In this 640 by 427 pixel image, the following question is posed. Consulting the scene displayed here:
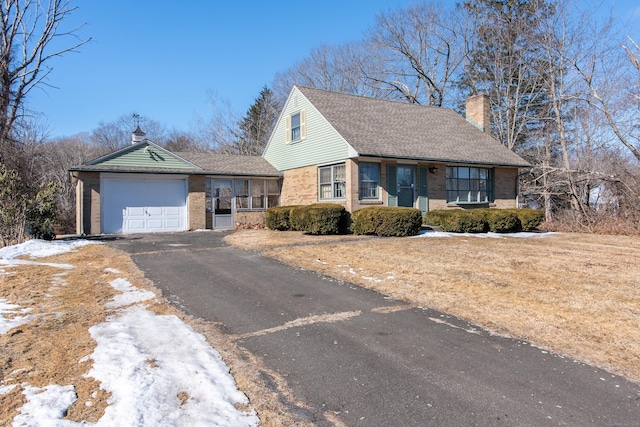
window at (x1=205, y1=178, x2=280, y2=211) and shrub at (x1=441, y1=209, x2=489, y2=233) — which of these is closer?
shrub at (x1=441, y1=209, x2=489, y2=233)

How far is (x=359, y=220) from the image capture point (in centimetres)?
1468

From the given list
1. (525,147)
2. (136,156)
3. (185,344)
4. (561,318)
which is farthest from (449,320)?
(525,147)

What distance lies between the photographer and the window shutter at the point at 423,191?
1791 cm

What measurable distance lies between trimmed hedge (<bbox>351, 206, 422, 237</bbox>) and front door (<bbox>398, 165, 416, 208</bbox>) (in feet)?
10.5

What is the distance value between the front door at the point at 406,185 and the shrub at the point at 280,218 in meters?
4.66

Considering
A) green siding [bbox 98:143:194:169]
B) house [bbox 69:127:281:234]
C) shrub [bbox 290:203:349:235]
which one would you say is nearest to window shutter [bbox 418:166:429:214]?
shrub [bbox 290:203:349:235]

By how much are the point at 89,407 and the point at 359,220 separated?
39.8 feet

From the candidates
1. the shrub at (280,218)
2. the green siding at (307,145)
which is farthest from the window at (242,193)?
the shrub at (280,218)

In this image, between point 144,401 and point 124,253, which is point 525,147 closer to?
point 124,253

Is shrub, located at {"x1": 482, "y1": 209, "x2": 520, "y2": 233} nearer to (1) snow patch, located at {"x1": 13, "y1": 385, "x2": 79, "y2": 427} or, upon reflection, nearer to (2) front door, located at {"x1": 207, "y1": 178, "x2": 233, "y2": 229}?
(2) front door, located at {"x1": 207, "y1": 178, "x2": 233, "y2": 229}

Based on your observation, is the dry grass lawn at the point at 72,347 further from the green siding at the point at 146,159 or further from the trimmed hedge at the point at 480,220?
the trimmed hedge at the point at 480,220

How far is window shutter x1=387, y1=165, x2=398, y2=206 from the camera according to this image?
16.9 m

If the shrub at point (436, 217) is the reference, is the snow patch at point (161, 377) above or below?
below

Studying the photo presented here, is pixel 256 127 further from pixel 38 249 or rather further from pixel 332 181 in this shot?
pixel 38 249
